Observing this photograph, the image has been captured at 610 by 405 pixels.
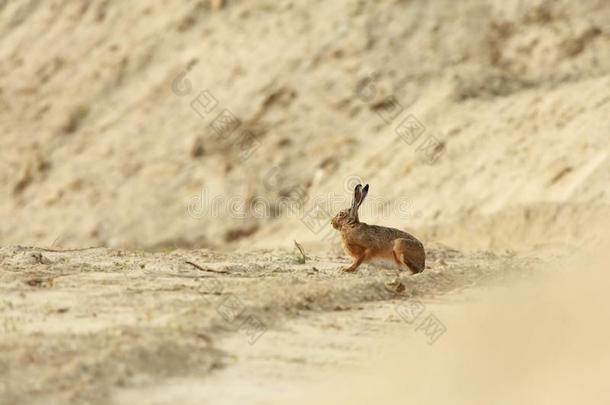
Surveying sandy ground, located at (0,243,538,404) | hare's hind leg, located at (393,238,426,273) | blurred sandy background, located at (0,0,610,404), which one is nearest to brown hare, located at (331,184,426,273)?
hare's hind leg, located at (393,238,426,273)

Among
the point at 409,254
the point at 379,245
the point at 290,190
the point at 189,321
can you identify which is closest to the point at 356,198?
the point at 379,245

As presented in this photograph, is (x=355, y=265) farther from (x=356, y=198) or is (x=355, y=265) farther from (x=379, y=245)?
(x=356, y=198)

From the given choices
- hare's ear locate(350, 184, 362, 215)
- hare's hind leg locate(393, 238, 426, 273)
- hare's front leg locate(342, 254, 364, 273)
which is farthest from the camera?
hare's ear locate(350, 184, 362, 215)

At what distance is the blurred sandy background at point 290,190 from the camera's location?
23.1ft

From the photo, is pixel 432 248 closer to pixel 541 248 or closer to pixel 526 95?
pixel 541 248

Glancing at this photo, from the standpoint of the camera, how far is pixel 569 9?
19.5 m

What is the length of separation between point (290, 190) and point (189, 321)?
11156mm

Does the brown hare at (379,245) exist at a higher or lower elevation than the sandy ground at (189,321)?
lower

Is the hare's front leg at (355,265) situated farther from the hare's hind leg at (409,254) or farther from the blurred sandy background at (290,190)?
the hare's hind leg at (409,254)

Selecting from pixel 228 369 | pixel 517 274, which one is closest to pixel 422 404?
pixel 228 369

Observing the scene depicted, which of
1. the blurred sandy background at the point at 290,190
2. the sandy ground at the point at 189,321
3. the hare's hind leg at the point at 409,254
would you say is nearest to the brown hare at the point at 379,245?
the hare's hind leg at the point at 409,254

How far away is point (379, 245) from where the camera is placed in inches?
437

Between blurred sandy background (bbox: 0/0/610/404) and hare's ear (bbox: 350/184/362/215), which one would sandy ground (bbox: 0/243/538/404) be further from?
hare's ear (bbox: 350/184/362/215)

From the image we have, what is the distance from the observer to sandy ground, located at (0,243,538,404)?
6.69m
